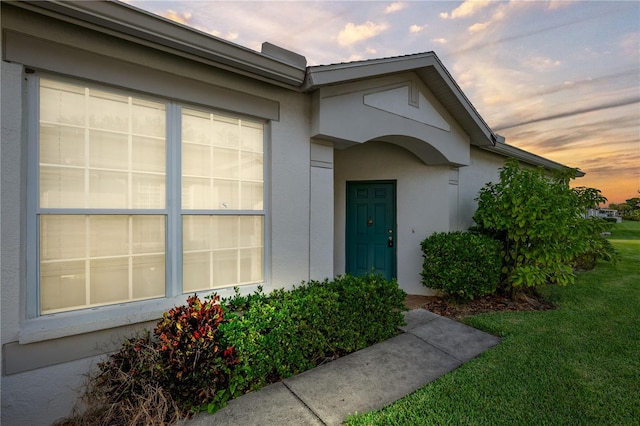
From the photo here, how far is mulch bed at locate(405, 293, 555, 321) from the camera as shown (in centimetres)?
502

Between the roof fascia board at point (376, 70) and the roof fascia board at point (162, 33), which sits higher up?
the roof fascia board at point (376, 70)

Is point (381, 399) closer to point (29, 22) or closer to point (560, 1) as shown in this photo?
point (29, 22)

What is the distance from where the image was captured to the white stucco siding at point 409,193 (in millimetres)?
6133

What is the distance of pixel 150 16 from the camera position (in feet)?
8.12

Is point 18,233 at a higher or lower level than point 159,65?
lower

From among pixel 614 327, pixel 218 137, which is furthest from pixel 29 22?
pixel 614 327

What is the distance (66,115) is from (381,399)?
403 centimetres

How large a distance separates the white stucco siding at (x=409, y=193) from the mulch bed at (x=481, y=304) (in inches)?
26.0

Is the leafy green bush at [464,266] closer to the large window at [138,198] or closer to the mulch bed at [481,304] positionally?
the mulch bed at [481,304]

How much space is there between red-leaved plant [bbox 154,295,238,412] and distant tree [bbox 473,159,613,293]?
537cm

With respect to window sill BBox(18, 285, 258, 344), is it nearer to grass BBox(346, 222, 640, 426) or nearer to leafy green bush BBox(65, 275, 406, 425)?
leafy green bush BBox(65, 275, 406, 425)

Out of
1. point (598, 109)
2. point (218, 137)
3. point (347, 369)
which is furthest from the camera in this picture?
point (598, 109)

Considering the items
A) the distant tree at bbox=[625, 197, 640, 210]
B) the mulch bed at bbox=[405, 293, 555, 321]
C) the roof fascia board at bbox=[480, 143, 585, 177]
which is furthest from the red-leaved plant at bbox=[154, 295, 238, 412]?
the distant tree at bbox=[625, 197, 640, 210]

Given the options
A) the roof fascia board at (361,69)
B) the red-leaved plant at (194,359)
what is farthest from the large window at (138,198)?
the roof fascia board at (361,69)
